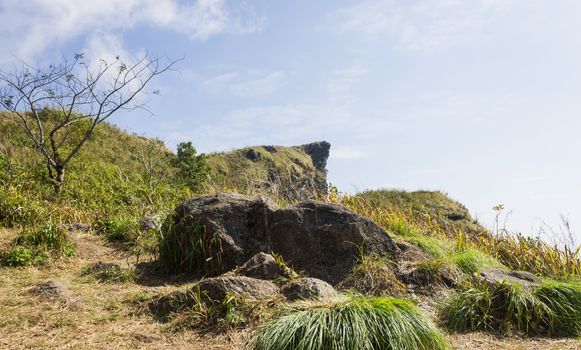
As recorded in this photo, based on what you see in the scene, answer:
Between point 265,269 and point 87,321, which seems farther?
point 265,269

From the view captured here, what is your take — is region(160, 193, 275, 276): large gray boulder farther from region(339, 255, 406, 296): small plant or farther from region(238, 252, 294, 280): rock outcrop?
region(339, 255, 406, 296): small plant

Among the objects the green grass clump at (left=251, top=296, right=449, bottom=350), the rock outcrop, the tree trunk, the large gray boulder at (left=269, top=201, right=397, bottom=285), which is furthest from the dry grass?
the tree trunk

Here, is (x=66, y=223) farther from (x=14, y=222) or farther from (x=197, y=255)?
(x=197, y=255)

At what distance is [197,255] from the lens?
21.0 feet

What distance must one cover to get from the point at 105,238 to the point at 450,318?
229 inches

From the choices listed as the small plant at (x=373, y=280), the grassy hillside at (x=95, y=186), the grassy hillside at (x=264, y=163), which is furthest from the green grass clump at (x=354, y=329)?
the grassy hillside at (x=264, y=163)

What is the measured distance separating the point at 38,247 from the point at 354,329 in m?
5.30

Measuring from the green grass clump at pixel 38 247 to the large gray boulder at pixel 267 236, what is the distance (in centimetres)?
165

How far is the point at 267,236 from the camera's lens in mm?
6508

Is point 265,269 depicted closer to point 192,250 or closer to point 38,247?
point 192,250

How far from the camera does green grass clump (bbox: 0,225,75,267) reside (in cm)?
659

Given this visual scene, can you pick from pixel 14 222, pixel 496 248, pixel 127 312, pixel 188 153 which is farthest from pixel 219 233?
pixel 188 153

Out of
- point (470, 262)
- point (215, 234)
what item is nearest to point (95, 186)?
point (215, 234)

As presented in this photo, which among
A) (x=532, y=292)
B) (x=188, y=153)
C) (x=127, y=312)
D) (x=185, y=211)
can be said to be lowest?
(x=127, y=312)
